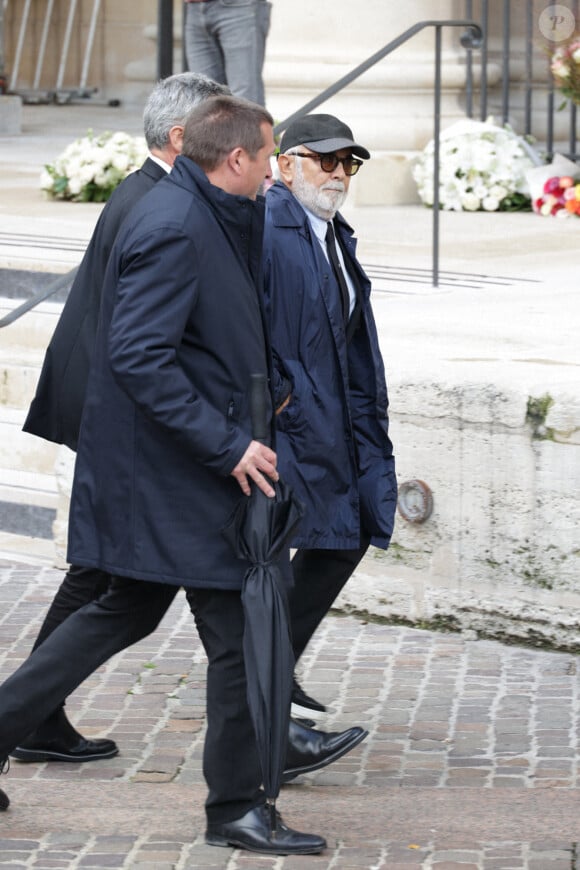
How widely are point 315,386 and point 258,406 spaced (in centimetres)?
61

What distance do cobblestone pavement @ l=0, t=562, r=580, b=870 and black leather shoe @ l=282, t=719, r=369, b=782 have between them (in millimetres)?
59

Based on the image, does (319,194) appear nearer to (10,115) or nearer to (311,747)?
(311,747)

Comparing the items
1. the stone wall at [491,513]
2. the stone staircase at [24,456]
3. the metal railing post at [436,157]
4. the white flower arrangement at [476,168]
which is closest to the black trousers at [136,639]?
the stone wall at [491,513]

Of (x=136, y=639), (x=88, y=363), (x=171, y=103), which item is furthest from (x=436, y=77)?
(x=136, y=639)

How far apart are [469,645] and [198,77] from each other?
2.12 metres

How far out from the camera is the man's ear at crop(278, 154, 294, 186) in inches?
172

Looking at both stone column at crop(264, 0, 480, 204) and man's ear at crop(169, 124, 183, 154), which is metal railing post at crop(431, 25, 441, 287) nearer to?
stone column at crop(264, 0, 480, 204)

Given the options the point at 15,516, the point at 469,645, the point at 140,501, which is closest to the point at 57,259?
the point at 15,516

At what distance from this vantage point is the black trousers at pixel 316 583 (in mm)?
4473

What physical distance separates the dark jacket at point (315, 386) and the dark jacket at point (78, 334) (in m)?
0.36

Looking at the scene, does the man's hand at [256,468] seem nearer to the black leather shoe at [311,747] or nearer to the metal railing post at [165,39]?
the black leather shoe at [311,747]

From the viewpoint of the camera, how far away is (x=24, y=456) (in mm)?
7074

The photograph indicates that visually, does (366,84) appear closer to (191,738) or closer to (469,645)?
(469,645)

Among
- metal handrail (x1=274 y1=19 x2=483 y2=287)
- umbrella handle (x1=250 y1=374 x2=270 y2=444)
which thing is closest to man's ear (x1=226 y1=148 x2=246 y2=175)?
umbrella handle (x1=250 y1=374 x2=270 y2=444)
